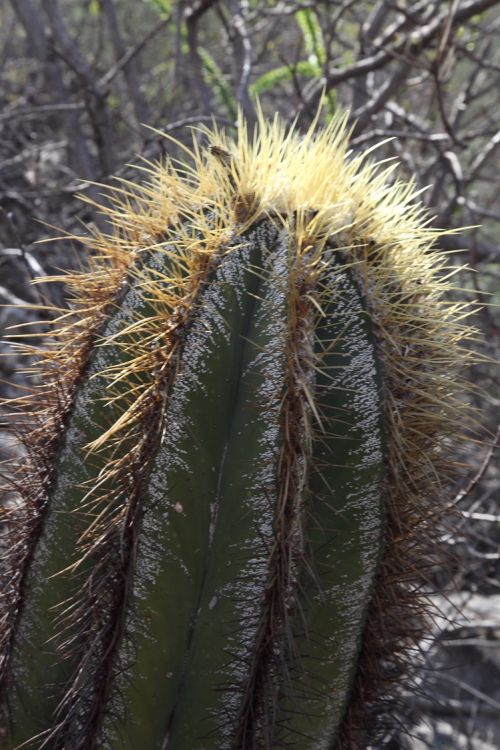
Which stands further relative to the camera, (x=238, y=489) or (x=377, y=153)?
(x=377, y=153)

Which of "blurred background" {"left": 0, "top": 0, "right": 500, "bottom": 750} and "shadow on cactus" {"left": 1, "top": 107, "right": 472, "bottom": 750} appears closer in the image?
"shadow on cactus" {"left": 1, "top": 107, "right": 472, "bottom": 750}

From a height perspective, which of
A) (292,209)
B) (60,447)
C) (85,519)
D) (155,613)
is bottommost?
(155,613)

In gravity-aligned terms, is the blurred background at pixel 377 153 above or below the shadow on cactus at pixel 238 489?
above

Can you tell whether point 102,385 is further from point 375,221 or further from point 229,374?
point 375,221

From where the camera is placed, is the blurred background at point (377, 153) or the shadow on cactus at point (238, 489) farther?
the blurred background at point (377, 153)

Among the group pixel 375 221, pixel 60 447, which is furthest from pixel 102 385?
pixel 375 221

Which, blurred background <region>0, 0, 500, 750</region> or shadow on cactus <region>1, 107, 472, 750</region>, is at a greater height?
blurred background <region>0, 0, 500, 750</region>

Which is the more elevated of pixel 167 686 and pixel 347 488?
pixel 347 488

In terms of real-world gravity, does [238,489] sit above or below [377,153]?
below
